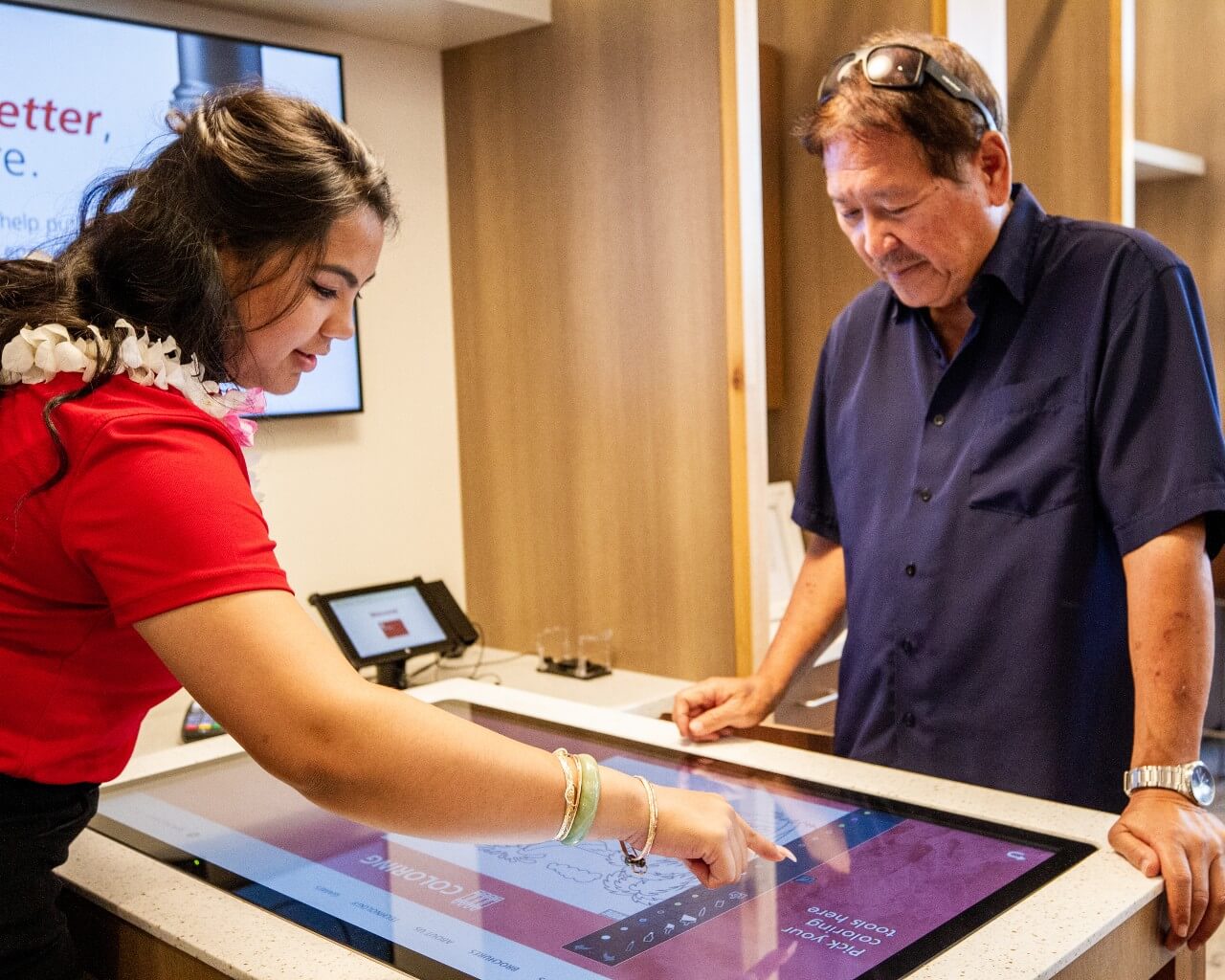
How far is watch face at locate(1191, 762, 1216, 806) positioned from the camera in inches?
47.5

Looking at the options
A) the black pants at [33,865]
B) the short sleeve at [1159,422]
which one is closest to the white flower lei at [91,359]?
the black pants at [33,865]

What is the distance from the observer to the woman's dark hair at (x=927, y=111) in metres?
1.50

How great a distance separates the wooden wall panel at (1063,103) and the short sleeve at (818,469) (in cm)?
124

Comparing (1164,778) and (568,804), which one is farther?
(1164,778)

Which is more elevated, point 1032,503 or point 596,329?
point 596,329

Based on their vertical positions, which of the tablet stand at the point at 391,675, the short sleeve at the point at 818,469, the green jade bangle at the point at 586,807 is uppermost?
the short sleeve at the point at 818,469

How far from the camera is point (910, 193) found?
152cm

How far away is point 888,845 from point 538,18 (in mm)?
2062

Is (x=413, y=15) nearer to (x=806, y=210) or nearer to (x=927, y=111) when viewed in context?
(x=806, y=210)

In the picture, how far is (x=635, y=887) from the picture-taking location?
A: 1098mm

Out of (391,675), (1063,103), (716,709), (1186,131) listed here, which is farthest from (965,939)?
(1186,131)

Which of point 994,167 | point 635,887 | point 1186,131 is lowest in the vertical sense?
point 635,887

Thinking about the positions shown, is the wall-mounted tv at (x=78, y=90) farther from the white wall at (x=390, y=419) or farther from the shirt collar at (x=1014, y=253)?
the shirt collar at (x=1014, y=253)

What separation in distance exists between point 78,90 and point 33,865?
1.74 m
